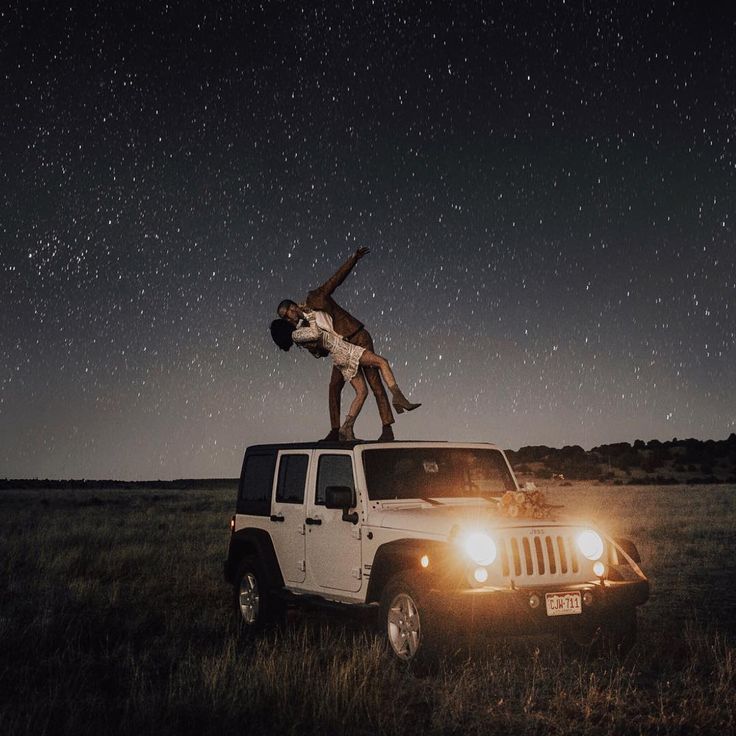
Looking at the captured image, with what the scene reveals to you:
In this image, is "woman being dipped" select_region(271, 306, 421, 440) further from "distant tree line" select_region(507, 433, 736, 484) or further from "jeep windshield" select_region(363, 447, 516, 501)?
"distant tree line" select_region(507, 433, 736, 484)

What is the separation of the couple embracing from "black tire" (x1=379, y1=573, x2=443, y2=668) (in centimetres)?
327

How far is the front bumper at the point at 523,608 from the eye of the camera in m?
6.59

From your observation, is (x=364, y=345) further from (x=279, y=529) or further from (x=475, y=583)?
(x=475, y=583)

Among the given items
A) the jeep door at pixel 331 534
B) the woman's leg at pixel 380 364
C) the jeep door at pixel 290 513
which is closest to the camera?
the jeep door at pixel 331 534

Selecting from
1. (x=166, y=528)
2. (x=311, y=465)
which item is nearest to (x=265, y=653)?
(x=311, y=465)

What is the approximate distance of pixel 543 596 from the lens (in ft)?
22.4

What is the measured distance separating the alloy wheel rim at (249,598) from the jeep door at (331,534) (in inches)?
44.3

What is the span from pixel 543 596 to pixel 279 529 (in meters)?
3.45

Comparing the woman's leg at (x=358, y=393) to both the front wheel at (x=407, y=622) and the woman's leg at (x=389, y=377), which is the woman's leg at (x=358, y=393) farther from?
the front wheel at (x=407, y=622)

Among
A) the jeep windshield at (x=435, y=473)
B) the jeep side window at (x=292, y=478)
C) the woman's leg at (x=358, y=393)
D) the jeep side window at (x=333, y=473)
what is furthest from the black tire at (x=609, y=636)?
the woman's leg at (x=358, y=393)

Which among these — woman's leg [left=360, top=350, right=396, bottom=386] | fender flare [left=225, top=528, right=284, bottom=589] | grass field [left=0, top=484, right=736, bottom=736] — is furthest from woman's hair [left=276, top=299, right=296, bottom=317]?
grass field [left=0, top=484, right=736, bottom=736]

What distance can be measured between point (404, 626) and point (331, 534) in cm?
153

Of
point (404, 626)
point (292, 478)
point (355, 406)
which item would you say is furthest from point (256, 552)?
point (404, 626)

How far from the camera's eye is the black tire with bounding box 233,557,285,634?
9242mm
